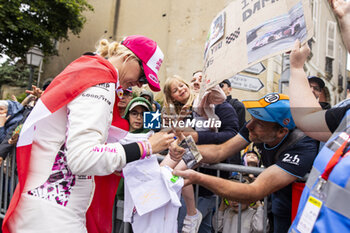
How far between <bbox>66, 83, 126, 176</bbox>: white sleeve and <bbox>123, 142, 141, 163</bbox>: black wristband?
2 centimetres

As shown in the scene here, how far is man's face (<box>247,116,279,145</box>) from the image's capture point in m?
2.04

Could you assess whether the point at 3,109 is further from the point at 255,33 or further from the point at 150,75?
the point at 255,33

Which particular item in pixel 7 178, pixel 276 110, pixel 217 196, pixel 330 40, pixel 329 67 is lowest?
pixel 7 178

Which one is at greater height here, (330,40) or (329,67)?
(330,40)

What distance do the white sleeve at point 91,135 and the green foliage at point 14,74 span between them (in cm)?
1747

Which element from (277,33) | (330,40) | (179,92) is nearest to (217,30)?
(277,33)

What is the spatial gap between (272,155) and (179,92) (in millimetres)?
1318

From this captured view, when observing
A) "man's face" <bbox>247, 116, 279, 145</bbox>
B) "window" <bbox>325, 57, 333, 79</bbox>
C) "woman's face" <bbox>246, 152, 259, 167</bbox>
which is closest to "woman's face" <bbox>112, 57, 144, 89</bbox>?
"man's face" <bbox>247, 116, 279, 145</bbox>

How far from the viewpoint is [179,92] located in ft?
9.95

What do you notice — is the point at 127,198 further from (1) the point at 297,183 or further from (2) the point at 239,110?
(2) the point at 239,110

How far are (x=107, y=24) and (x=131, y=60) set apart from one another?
558 inches

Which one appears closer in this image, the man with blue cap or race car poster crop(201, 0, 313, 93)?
race car poster crop(201, 0, 313, 93)

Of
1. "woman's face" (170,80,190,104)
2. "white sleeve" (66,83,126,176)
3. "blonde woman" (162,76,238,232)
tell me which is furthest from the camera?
"woman's face" (170,80,190,104)

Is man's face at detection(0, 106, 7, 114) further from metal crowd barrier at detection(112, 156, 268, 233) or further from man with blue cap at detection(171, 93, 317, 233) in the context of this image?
man with blue cap at detection(171, 93, 317, 233)
